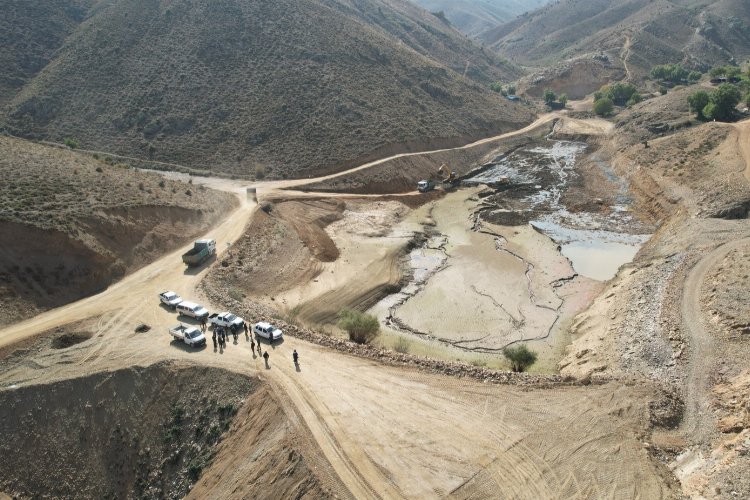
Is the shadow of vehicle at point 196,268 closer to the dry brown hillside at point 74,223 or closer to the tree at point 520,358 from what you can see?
the dry brown hillside at point 74,223

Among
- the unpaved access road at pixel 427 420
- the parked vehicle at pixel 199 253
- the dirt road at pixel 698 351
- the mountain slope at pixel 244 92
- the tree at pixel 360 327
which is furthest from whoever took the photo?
the mountain slope at pixel 244 92

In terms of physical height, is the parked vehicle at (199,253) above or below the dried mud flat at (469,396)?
above

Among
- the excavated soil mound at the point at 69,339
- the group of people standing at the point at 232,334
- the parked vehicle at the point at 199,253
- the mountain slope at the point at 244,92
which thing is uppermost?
the mountain slope at the point at 244,92

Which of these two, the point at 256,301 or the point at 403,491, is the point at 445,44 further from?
the point at 403,491

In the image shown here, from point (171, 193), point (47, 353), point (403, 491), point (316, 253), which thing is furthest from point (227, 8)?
point (403, 491)

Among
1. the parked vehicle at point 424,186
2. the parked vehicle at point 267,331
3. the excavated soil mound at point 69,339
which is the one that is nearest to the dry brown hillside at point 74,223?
the excavated soil mound at point 69,339

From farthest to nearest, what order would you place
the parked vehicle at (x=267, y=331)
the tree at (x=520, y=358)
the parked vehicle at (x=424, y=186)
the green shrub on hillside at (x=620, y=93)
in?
the green shrub on hillside at (x=620, y=93), the parked vehicle at (x=424, y=186), the tree at (x=520, y=358), the parked vehicle at (x=267, y=331)
